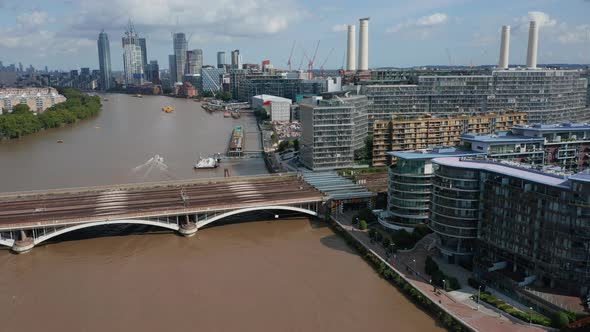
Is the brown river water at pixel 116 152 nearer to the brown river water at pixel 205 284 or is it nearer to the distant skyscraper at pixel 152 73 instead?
the brown river water at pixel 205 284

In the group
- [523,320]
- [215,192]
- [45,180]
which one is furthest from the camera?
[45,180]

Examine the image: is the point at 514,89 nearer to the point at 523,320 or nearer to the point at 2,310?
the point at 523,320

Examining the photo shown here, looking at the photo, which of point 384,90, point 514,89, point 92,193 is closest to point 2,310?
point 92,193

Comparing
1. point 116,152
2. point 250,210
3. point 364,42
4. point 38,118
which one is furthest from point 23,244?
point 364,42

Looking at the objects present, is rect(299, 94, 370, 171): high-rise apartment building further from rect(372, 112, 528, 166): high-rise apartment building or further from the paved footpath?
the paved footpath

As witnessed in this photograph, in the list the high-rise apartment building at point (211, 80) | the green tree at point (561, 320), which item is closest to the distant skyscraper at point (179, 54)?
the high-rise apartment building at point (211, 80)
